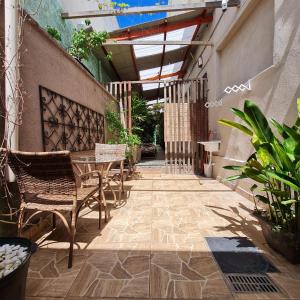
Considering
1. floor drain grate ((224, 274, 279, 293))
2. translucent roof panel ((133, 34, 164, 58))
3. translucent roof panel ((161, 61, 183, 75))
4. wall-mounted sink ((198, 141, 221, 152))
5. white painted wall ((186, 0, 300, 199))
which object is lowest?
floor drain grate ((224, 274, 279, 293))

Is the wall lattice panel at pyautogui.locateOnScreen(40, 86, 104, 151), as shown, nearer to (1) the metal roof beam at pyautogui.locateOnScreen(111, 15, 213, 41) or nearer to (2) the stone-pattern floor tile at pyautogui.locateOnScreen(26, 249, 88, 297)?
(2) the stone-pattern floor tile at pyautogui.locateOnScreen(26, 249, 88, 297)

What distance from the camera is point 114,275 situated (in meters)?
1.72

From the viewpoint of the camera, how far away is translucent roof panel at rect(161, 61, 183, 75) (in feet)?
32.3

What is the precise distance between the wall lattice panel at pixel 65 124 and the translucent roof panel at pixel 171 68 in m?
6.12

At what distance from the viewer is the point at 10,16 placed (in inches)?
79.0

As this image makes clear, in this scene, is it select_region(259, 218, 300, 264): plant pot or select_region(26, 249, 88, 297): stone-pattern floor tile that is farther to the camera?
select_region(259, 218, 300, 264): plant pot

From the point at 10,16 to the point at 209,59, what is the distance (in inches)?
209

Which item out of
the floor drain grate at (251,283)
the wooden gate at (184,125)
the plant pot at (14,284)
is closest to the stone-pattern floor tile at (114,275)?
the plant pot at (14,284)

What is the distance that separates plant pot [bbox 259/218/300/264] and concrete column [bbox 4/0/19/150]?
258cm

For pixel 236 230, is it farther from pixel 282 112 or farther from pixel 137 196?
pixel 137 196

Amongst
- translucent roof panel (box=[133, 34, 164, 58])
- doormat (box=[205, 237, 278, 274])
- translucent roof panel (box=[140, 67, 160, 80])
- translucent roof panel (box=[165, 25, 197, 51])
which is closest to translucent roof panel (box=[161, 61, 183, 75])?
translucent roof panel (box=[140, 67, 160, 80])

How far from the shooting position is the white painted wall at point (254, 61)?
2.68 meters

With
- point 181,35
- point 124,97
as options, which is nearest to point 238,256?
point 124,97

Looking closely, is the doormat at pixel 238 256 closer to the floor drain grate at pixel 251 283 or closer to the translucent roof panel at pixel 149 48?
the floor drain grate at pixel 251 283
